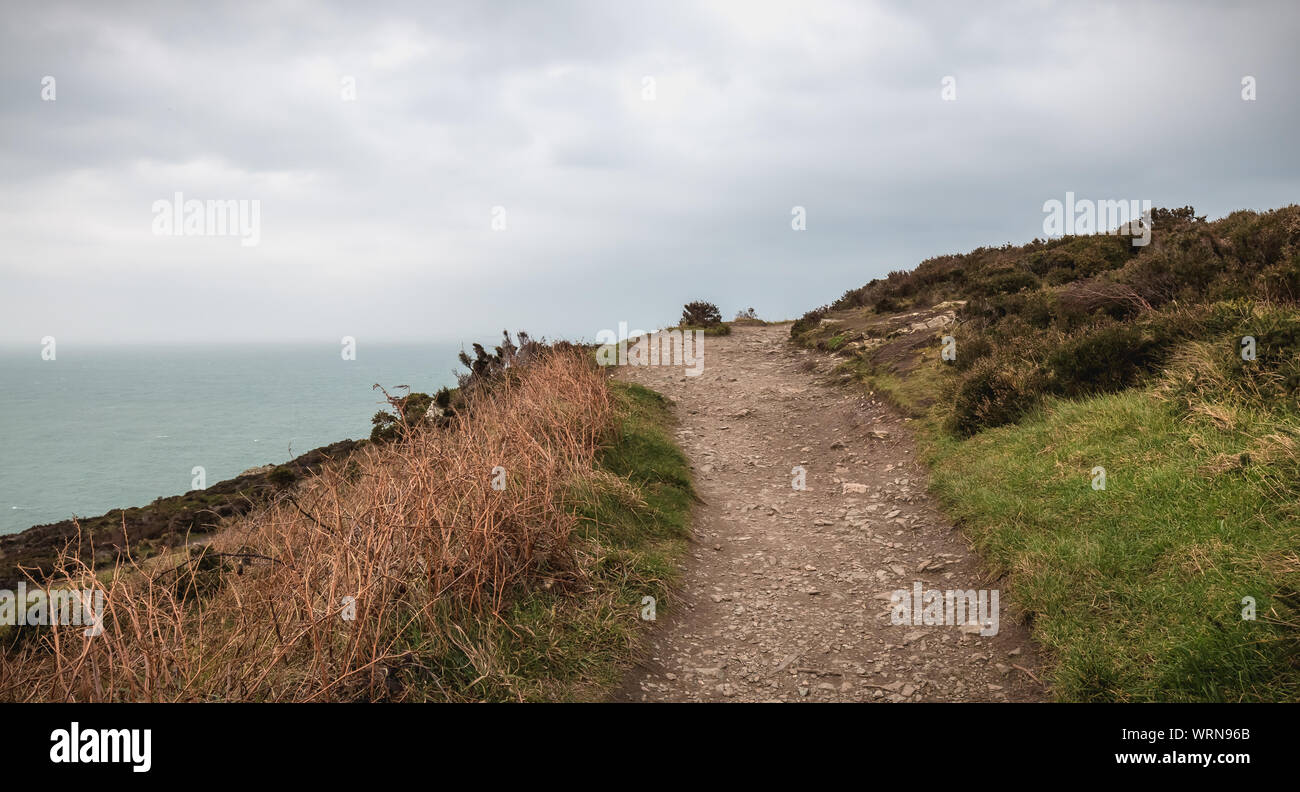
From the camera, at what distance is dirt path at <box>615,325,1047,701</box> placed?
533 centimetres

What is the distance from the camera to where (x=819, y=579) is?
7367 millimetres

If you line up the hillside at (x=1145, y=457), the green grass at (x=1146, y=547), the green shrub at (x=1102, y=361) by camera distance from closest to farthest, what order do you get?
1. the green grass at (x=1146, y=547)
2. the hillside at (x=1145, y=457)
3. the green shrub at (x=1102, y=361)

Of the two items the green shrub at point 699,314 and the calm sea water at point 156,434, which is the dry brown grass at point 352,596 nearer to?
the calm sea water at point 156,434

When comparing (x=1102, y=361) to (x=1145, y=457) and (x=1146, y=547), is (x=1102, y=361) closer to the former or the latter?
(x=1145, y=457)

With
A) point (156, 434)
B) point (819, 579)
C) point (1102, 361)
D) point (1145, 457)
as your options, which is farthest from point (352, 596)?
point (156, 434)

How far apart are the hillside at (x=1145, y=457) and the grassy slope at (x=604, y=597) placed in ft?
10.7

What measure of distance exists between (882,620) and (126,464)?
61.0 m

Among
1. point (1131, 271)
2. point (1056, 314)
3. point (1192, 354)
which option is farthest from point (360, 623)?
point (1131, 271)

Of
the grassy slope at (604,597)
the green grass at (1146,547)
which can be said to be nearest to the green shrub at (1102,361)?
the green grass at (1146,547)

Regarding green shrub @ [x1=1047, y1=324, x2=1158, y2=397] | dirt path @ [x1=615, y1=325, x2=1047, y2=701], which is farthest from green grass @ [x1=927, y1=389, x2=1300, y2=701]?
green shrub @ [x1=1047, y1=324, x2=1158, y2=397]

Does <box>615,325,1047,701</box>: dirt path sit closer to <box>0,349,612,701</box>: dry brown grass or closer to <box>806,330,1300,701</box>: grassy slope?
<box>806,330,1300,701</box>: grassy slope

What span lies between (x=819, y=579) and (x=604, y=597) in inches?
103

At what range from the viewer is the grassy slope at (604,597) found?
4.86 m
